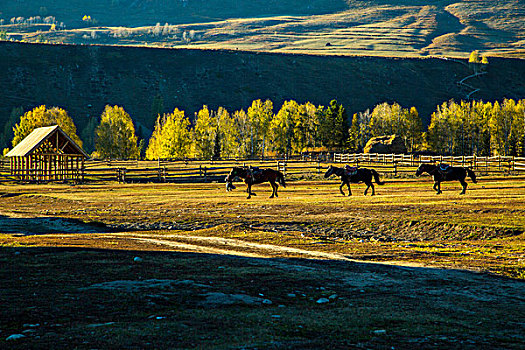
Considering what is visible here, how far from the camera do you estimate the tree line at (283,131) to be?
11556 cm

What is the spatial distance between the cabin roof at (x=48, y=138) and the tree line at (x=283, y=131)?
1419 inches

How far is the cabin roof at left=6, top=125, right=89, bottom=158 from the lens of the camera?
220 ft

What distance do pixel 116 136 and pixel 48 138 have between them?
164 ft

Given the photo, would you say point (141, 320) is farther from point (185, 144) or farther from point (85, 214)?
point (185, 144)

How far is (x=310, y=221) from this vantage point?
29641 mm

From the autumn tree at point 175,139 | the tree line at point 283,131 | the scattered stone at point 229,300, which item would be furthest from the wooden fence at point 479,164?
the scattered stone at point 229,300

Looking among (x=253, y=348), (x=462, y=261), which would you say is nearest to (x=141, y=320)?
(x=253, y=348)

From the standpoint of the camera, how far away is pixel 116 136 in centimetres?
11812

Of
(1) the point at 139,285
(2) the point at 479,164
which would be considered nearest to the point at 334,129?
(2) the point at 479,164

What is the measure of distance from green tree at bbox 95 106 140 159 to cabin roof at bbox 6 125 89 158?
4511 centimetres

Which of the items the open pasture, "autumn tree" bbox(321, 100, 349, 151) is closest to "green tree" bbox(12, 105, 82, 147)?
"autumn tree" bbox(321, 100, 349, 151)

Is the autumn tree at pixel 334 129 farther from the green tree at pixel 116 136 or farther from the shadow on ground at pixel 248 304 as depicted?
the shadow on ground at pixel 248 304

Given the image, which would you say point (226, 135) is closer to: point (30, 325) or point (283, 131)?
point (283, 131)

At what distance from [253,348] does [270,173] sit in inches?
1181
